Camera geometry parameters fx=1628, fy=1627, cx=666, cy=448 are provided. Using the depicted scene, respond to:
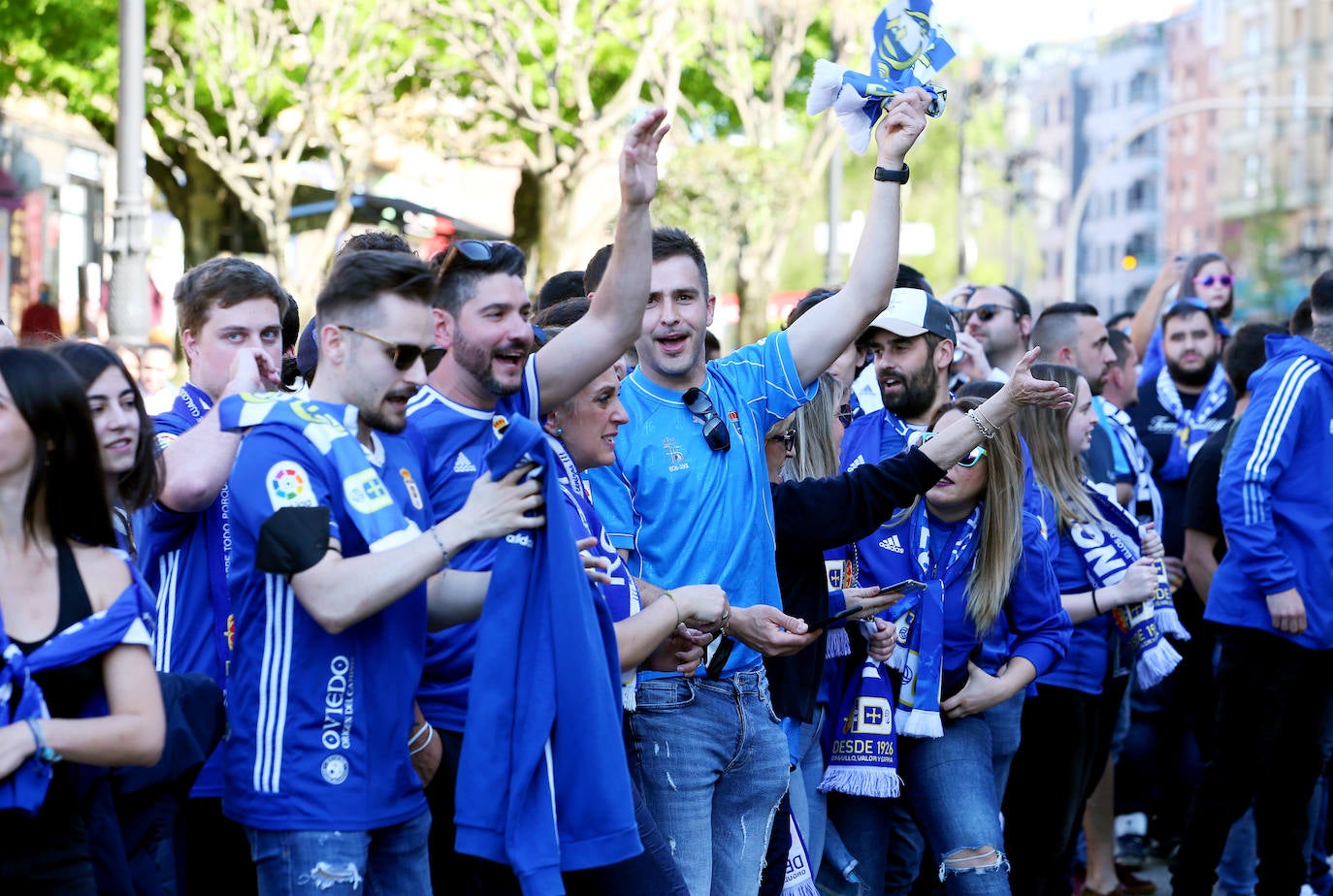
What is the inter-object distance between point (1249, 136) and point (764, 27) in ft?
234

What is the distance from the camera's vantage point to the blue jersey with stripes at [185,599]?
4.00 m

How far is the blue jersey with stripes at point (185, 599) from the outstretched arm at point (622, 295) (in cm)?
92

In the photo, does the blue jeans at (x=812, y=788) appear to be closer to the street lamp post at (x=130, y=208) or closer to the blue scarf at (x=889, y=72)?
the blue scarf at (x=889, y=72)

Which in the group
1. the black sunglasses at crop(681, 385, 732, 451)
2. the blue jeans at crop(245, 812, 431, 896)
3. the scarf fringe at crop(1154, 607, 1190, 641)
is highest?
the black sunglasses at crop(681, 385, 732, 451)

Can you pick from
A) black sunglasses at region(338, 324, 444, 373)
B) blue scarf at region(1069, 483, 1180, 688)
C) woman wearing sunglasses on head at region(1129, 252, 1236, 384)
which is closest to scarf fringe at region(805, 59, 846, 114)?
black sunglasses at region(338, 324, 444, 373)

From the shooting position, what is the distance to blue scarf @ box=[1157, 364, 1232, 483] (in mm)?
8727

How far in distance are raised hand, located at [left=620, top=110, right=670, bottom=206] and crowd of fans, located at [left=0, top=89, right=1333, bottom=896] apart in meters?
0.01

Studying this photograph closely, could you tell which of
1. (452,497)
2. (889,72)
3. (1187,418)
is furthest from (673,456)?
(1187,418)

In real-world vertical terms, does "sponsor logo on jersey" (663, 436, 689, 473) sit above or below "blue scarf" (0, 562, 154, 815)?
above

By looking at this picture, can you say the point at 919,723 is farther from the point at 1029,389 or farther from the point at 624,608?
the point at 624,608

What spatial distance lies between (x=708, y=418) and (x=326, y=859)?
5.69 feet

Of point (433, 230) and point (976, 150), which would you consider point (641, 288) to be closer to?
point (433, 230)

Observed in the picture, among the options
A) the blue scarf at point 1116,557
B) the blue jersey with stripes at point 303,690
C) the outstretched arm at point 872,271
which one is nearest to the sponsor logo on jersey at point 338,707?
the blue jersey with stripes at point 303,690

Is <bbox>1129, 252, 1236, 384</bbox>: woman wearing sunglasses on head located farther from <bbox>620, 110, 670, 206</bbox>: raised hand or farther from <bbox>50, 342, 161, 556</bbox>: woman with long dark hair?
<bbox>50, 342, 161, 556</bbox>: woman with long dark hair
